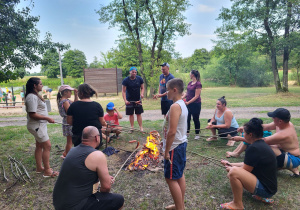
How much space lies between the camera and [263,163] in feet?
9.34

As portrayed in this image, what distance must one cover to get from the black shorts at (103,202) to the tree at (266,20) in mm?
16561

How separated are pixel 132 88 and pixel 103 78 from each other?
609 inches

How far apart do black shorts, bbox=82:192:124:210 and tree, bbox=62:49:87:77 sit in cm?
4898

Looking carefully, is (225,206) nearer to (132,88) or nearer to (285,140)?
(285,140)

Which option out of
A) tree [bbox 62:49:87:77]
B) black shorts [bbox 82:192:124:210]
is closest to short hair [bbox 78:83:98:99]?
black shorts [bbox 82:192:124:210]

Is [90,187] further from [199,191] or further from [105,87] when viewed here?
[105,87]

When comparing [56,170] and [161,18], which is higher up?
[161,18]

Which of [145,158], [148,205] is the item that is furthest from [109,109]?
[148,205]

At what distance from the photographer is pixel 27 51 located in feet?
24.5

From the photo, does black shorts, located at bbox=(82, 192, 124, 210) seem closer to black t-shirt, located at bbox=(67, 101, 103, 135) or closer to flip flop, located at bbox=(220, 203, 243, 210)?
black t-shirt, located at bbox=(67, 101, 103, 135)

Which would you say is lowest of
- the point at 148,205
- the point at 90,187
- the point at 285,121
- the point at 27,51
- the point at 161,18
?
the point at 148,205

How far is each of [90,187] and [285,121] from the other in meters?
3.30

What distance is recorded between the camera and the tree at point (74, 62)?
48369 mm

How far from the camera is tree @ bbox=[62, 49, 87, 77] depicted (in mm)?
48369
